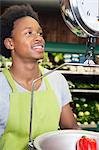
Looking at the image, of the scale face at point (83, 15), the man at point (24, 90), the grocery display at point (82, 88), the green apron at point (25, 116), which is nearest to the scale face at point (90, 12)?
the scale face at point (83, 15)

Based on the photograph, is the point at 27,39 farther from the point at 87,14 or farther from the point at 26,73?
A: the point at 87,14

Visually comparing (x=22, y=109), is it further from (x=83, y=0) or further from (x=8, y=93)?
(x=83, y=0)

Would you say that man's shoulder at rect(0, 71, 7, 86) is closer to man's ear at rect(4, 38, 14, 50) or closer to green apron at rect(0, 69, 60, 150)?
green apron at rect(0, 69, 60, 150)

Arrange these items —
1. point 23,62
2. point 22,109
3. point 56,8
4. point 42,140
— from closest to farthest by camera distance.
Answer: point 42,140
point 22,109
point 23,62
point 56,8

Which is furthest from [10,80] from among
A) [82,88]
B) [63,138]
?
[82,88]

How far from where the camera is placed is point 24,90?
1478 mm

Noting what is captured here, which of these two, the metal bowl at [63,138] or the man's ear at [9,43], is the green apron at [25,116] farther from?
the metal bowl at [63,138]

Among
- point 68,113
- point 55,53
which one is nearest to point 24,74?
point 68,113

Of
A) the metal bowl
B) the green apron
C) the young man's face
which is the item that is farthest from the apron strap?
the metal bowl

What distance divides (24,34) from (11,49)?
142 mm

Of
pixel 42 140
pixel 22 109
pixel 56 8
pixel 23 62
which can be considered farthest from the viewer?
pixel 56 8

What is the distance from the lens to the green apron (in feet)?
4.50

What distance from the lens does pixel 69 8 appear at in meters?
1.09

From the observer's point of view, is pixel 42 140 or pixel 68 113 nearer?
pixel 42 140
